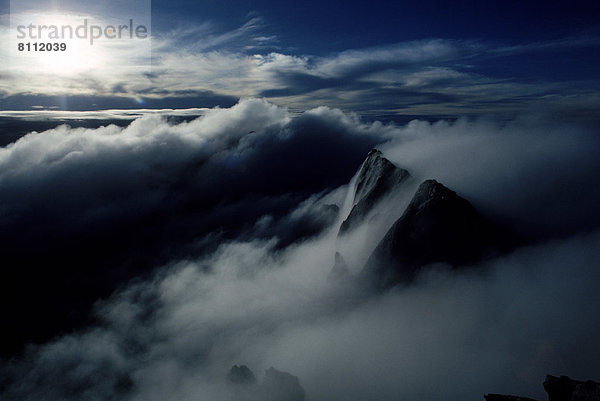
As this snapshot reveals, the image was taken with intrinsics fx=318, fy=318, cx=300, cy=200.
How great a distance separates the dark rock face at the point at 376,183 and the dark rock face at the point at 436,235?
13139mm

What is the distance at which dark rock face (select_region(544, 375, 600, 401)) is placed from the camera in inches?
726

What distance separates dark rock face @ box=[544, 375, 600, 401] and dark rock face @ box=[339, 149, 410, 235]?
39875mm

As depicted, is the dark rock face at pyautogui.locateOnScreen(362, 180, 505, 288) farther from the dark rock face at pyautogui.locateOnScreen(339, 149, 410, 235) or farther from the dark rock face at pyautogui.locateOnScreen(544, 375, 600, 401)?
the dark rock face at pyautogui.locateOnScreen(544, 375, 600, 401)

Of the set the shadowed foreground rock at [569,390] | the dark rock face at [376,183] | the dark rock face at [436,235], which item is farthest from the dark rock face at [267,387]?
the shadowed foreground rock at [569,390]

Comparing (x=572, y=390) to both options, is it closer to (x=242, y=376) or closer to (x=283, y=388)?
(x=283, y=388)

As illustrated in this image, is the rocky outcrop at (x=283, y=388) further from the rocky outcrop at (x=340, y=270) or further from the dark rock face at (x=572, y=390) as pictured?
the dark rock face at (x=572, y=390)

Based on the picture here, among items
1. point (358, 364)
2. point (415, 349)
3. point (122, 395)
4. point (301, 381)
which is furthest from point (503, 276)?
point (122, 395)

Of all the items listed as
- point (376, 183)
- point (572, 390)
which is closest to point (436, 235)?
point (376, 183)

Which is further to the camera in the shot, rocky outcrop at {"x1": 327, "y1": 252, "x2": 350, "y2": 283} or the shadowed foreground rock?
rocky outcrop at {"x1": 327, "y1": 252, "x2": 350, "y2": 283}

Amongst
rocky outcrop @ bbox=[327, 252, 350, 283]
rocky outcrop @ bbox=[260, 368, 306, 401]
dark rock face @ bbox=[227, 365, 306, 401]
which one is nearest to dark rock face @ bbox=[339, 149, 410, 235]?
rocky outcrop @ bbox=[327, 252, 350, 283]

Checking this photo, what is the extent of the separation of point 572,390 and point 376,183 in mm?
44966

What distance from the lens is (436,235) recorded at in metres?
44.2

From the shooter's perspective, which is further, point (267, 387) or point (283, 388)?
point (267, 387)

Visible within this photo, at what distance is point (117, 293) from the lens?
189500mm
